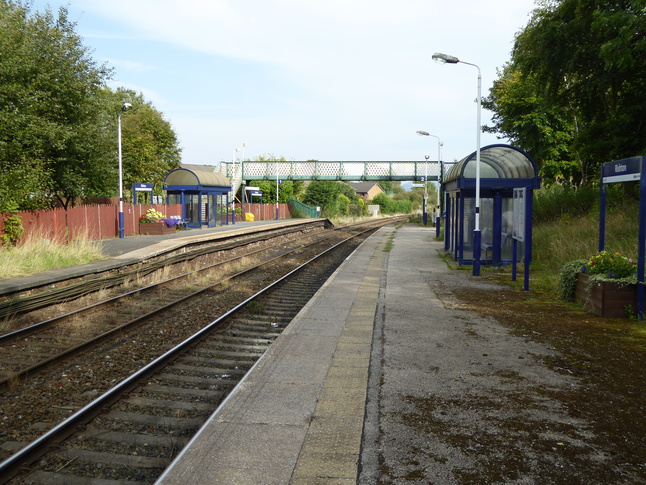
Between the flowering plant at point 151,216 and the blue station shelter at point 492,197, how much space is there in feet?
52.7

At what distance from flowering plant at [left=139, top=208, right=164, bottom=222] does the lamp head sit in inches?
689

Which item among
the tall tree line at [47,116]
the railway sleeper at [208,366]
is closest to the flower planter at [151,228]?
the tall tree line at [47,116]

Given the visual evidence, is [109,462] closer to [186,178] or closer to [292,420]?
[292,420]

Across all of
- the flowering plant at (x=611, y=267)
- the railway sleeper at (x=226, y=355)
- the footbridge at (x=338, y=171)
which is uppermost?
the footbridge at (x=338, y=171)

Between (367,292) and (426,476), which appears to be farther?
(367,292)

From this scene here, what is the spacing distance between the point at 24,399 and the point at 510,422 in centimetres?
461

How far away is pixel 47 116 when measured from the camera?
857 inches

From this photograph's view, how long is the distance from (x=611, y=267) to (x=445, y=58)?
27.1 ft

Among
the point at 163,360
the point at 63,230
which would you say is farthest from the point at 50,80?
the point at 163,360

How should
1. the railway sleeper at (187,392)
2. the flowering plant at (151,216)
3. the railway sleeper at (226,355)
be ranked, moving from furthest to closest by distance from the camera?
the flowering plant at (151,216), the railway sleeper at (226,355), the railway sleeper at (187,392)

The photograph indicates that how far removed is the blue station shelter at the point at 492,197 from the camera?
14977mm

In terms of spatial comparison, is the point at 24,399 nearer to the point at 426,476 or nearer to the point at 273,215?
the point at 426,476

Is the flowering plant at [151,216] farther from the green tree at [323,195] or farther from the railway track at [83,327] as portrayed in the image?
the green tree at [323,195]

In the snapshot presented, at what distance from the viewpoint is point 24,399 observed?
215 inches
